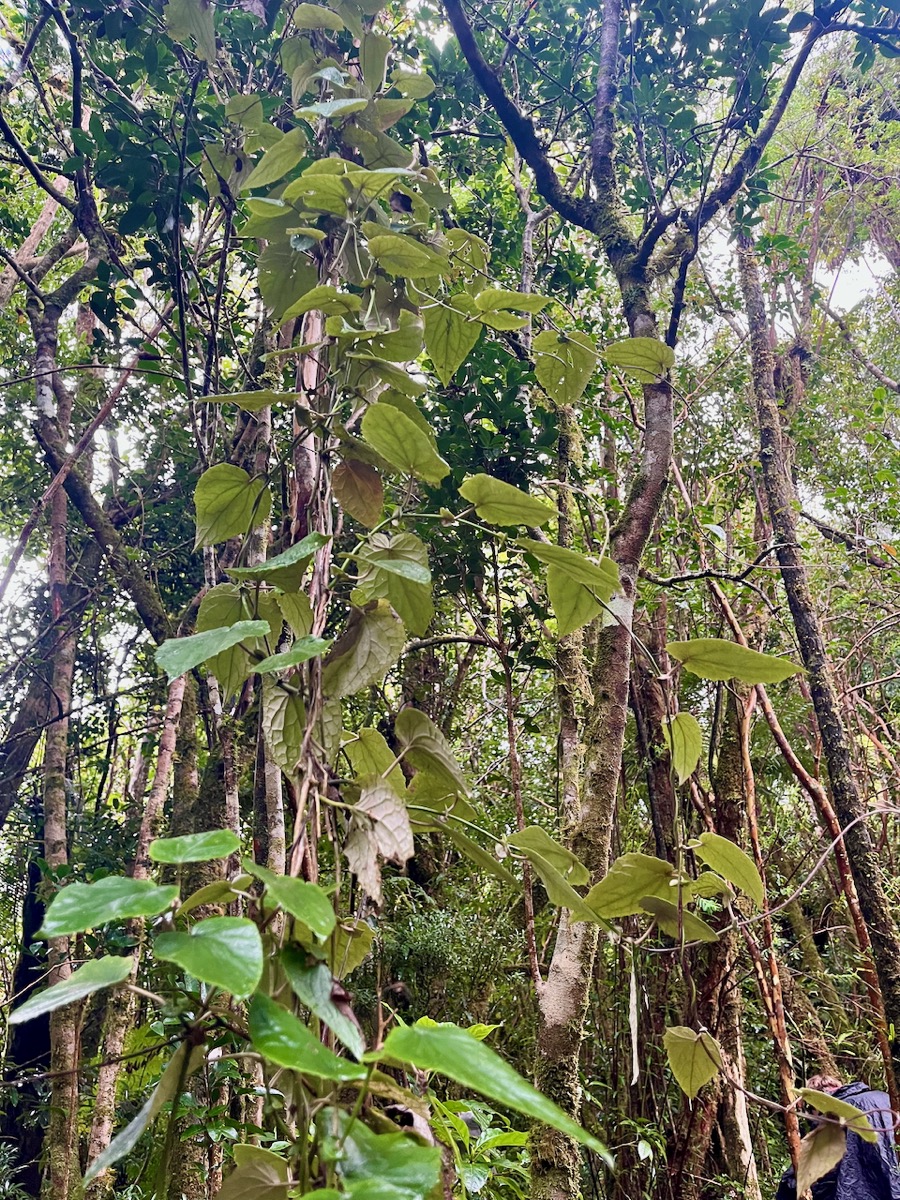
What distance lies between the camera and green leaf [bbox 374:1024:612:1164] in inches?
7.8

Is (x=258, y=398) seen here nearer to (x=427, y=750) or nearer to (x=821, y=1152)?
(x=427, y=750)

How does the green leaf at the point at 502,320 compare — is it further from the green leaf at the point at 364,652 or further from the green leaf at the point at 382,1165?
the green leaf at the point at 382,1165

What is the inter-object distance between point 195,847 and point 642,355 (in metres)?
0.55

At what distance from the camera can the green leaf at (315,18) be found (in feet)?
1.81

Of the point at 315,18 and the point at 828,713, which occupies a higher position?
the point at 315,18

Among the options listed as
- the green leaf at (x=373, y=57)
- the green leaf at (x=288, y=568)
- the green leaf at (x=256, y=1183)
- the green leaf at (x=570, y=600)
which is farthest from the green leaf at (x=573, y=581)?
the green leaf at (x=373, y=57)

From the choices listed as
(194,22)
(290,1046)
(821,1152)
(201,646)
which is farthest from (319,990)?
(194,22)

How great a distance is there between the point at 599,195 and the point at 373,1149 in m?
1.41

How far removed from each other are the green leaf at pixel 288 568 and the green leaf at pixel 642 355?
1.14ft

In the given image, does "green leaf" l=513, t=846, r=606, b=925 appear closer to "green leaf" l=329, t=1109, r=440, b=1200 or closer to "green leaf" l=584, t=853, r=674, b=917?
"green leaf" l=584, t=853, r=674, b=917

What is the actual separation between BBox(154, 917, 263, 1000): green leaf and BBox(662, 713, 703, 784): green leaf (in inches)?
13.2

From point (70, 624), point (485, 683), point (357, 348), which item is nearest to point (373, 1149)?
point (357, 348)

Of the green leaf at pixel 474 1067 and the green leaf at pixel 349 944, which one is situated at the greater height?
the green leaf at pixel 349 944

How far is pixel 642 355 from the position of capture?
2.11ft
